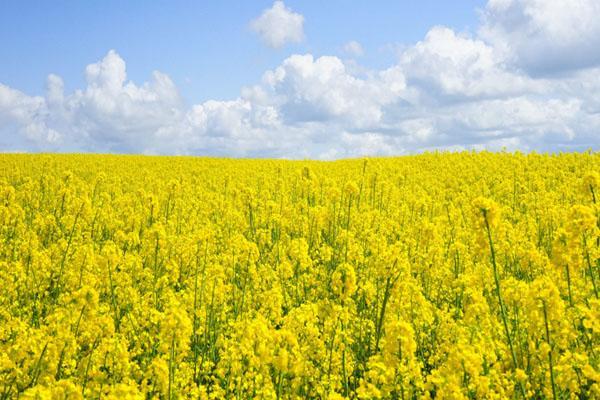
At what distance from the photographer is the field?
369 cm

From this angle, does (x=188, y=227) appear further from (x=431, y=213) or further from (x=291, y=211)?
(x=431, y=213)

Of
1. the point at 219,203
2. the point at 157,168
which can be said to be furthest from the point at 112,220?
the point at 157,168

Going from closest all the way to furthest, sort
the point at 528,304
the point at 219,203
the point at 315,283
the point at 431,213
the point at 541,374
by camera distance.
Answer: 1. the point at 528,304
2. the point at 541,374
3. the point at 315,283
4. the point at 431,213
5. the point at 219,203

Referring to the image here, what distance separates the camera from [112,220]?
10883mm

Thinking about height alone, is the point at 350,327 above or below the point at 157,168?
below

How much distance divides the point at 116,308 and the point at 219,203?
6.84 m

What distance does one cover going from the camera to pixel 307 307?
4.75m

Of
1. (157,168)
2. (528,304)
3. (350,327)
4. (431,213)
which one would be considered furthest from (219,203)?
(157,168)

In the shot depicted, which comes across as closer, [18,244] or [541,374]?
[541,374]

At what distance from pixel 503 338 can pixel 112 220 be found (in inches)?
346

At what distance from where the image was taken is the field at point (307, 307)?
3.69 meters

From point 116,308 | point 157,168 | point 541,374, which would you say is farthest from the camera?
point 157,168

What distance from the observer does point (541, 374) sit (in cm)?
408

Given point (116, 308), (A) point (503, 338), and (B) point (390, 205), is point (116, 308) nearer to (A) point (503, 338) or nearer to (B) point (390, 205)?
(A) point (503, 338)
